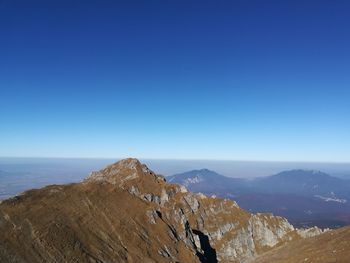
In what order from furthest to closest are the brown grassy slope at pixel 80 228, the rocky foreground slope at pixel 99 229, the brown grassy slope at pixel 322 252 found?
the brown grassy slope at pixel 322 252 → the rocky foreground slope at pixel 99 229 → the brown grassy slope at pixel 80 228

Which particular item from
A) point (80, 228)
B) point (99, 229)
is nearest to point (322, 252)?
point (99, 229)

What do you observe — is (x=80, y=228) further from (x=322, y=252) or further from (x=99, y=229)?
(x=322, y=252)

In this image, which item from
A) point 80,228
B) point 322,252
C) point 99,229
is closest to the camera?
point 322,252

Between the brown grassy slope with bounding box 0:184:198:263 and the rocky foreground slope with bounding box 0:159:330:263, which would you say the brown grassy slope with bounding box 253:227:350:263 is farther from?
the brown grassy slope with bounding box 0:184:198:263

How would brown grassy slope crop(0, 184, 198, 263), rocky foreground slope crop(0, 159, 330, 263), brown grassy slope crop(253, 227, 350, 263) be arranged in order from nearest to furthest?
brown grassy slope crop(0, 184, 198, 263) < rocky foreground slope crop(0, 159, 330, 263) < brown grassy slope crop(253, 227, 350, 263)

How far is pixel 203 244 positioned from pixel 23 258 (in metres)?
112

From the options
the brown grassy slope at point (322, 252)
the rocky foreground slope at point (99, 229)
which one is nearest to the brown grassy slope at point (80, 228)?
the rocky foreground slope at point (99, 229)

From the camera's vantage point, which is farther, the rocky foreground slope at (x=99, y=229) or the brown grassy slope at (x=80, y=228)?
the rocky foreground slope at (x=99, y=229)

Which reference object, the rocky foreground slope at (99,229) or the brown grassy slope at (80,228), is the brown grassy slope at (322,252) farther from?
the brown grassy slope at (80,228)

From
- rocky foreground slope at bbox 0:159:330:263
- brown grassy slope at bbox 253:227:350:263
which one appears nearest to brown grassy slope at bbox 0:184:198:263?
rocky foreground slope at bbox 0:159:330:263

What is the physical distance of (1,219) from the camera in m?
116

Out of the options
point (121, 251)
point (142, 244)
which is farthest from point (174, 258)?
point (121, 251)

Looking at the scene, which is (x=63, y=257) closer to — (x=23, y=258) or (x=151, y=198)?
(x=23, y=258)

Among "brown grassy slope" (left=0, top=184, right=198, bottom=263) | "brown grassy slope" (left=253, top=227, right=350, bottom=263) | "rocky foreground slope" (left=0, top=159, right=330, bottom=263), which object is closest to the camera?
"brown grassy slope" (left=0, top=184, right=198, bottom=263)
